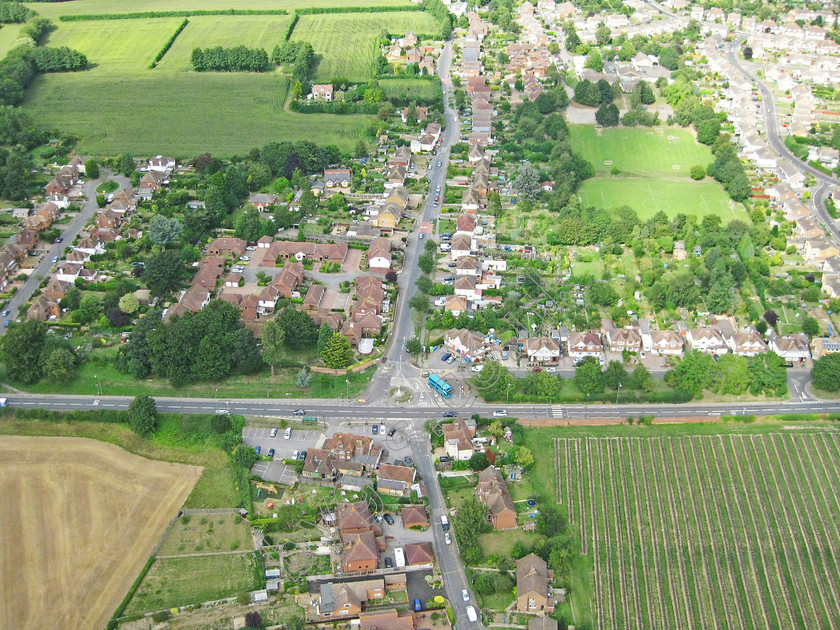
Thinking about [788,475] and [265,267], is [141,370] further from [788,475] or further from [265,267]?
[788,475]

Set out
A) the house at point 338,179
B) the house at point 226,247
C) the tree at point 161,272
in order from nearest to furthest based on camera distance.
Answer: the tree at point 161,272 → the house at point 226,247 → the house at point 338,179

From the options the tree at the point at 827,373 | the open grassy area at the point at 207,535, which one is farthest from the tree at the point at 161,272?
the tree at the point at 827,373

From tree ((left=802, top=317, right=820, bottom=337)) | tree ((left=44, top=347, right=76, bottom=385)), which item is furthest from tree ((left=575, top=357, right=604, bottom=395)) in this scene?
tree ((left=44, top=347, right=76, bottom=385))

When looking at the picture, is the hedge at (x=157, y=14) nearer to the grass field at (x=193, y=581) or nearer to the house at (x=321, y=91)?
the house at (x=321, y=91)

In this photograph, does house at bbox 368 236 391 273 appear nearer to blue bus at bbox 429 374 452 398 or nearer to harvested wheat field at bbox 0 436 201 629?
blue bus at bbox 429 374 452 398

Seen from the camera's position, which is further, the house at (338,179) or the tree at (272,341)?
the house at (338,179)

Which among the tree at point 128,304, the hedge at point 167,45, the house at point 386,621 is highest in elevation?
the hedge at point 167,45

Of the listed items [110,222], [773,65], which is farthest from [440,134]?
[773,65]
